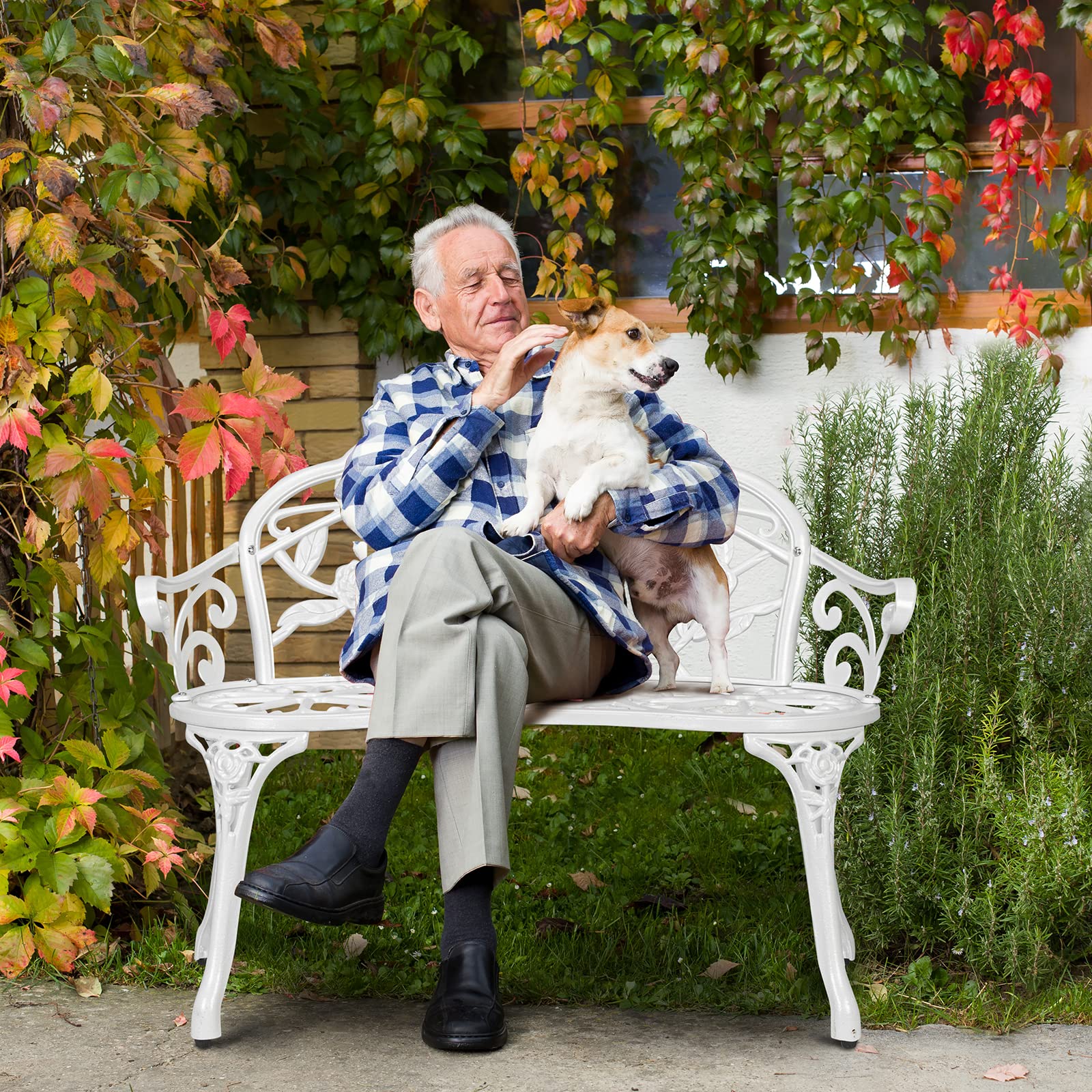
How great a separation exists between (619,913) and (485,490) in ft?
3.65

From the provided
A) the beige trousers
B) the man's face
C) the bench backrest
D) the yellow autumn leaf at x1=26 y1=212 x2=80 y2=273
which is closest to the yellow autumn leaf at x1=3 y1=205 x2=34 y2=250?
the yellow autumn leaf at x1=26 y1=212 x2=80 y2=273

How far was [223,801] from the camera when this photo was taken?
2361 millimetres

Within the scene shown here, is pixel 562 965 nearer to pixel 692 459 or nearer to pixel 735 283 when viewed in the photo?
pixel 692 459

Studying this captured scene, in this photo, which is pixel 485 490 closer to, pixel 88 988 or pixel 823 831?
pixel 823 831

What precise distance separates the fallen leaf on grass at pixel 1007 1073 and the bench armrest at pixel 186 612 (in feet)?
5.56

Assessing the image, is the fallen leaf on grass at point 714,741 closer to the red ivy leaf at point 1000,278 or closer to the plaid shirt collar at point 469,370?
the red ivy leaf at point 1000,278

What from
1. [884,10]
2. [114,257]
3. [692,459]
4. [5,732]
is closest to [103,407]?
[114,257]

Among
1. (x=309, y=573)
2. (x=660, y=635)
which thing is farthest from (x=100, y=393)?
(x=660, y=635)

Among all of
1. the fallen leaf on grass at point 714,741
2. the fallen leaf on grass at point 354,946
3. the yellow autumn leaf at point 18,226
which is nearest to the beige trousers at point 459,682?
the fallen leaf on grass at point 354,946

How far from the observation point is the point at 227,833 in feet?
7.72

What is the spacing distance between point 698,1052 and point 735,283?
275 centimetres

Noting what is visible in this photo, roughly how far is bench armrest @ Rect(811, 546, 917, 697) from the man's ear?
997 mm

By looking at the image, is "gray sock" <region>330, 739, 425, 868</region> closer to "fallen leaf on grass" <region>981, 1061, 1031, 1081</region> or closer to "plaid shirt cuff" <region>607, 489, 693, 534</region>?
"plaid shirt cuff" <region>607, 489, 693, 534</region>

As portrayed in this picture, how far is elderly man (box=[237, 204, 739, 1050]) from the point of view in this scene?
2131 mm
